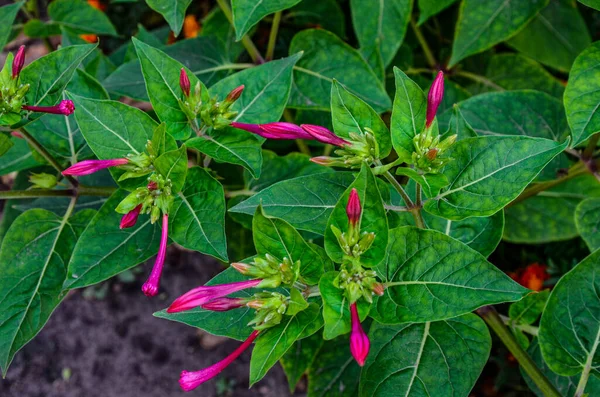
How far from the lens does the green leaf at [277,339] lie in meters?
0.99

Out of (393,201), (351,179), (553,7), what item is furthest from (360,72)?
(553,7)

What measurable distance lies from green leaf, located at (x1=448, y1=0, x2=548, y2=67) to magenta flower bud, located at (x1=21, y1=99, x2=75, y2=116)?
115 cm

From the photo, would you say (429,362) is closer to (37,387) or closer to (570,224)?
(570,224)

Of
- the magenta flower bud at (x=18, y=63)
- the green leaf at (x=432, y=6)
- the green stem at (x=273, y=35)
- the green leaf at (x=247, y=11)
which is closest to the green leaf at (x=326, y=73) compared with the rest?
the green stem at (x=273, y=35)

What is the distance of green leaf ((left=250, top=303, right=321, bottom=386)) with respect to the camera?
99 cm

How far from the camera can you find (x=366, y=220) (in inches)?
40.0

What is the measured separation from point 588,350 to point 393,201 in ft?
1.69

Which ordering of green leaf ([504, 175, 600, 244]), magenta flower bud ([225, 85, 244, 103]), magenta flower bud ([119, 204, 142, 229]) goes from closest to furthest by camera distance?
magenta flower bud ([119, 204, 142, 229]) < magenta flower bud ([225, 85, 244, 103]) < green leaf ([504, 175, 600, 244])

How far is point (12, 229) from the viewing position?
57.3 inches

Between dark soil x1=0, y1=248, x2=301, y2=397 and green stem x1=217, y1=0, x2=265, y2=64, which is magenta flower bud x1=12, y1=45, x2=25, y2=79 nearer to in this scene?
green stem x1=217, y1=0, x2=265, y2=64

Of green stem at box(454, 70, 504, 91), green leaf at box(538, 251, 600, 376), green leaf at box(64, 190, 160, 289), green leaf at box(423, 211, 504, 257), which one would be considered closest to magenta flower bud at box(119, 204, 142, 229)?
green leaf at box(64, 190, 160, 289)

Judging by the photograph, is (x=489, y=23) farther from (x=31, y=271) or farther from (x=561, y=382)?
(x=31, y=271)

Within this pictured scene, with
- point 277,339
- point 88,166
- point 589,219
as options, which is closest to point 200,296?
point 277,339

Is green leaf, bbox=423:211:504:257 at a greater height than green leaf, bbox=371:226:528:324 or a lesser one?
lesser
